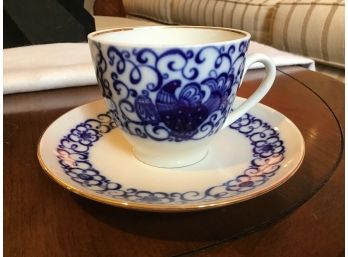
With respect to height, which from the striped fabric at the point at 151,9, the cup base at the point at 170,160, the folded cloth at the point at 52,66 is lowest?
the striped fabric at the point at 151,9

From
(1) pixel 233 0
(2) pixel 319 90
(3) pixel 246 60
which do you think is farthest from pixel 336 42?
(3) pixel 246 60

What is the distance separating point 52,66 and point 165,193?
0.36 metres

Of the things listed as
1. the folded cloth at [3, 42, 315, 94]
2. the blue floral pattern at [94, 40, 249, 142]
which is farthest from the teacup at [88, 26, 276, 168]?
the folded cloth at [3, 42, 315, 94]

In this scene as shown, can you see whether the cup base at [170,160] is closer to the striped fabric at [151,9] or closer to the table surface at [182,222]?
the table surface at [182,222]

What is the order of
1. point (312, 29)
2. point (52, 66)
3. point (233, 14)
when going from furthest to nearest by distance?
1. point (233, 14)
2. point (312, 29)
3. point (52, 66)

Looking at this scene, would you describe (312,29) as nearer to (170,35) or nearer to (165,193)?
(170,35)

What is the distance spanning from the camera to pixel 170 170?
1.01ft

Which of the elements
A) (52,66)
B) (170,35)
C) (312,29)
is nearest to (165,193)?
(170,35)

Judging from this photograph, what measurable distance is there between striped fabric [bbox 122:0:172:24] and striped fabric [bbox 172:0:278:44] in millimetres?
121

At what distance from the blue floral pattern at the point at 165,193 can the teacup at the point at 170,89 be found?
0.12ft

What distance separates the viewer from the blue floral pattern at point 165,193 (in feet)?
0.85

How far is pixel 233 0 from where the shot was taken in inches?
50.0

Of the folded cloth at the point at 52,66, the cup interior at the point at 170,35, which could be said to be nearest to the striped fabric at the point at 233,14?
the folded cloth at the point at 52,66

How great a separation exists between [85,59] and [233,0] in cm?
80
